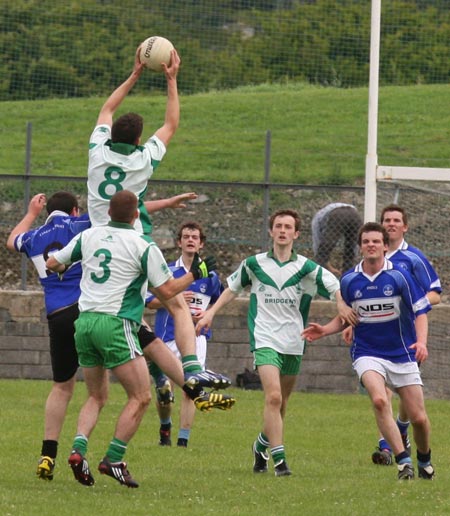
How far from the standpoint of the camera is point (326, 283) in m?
10.8

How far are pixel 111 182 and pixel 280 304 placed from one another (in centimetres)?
193

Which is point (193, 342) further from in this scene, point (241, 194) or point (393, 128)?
point (393, 128)

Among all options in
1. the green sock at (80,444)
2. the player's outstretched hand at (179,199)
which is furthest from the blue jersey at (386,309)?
the green sock at (80,444)

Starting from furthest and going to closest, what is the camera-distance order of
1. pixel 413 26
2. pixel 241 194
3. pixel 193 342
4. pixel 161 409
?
1. pixel 413 26
2. pixel 241 194
3. pixel 161 409
4. pixel 193 342

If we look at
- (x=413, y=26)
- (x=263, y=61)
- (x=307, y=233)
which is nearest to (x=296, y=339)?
(x=307, y=233)

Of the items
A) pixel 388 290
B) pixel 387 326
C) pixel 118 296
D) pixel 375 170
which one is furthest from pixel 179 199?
pixel 375 170

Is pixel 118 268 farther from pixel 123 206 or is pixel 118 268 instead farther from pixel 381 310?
pixel 381 310

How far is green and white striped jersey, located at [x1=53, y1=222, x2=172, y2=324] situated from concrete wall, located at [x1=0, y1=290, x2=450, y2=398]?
841 cm

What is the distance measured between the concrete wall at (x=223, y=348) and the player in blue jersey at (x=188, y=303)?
Answer: 13.0ft

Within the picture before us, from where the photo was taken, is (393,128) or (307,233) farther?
(393,128)

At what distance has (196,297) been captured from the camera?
13523 millimetres

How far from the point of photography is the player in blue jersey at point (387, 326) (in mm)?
10211

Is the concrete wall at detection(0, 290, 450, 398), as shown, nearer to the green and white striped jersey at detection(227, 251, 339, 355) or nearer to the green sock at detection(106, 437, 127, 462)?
the green and white striped jersey at detection(227, 251, 339, 355)

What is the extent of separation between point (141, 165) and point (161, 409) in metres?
3.27
